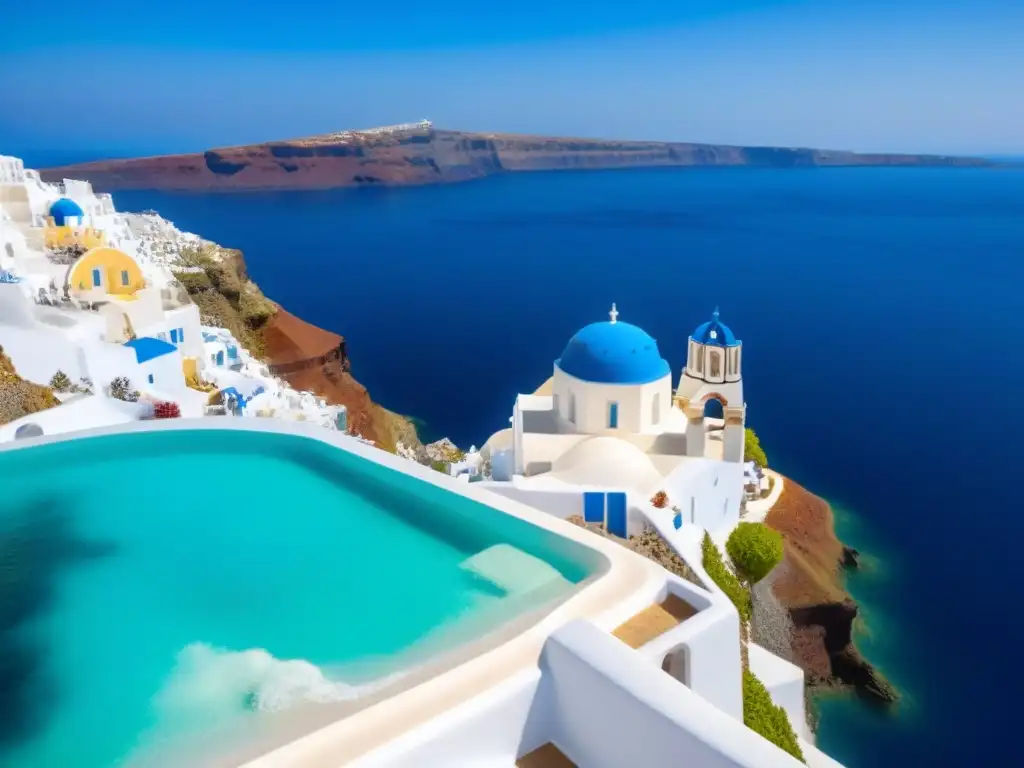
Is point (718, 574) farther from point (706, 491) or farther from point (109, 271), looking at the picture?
point (109, 271)

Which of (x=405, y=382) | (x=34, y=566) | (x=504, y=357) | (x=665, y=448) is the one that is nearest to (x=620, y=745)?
(x=34, y=566)

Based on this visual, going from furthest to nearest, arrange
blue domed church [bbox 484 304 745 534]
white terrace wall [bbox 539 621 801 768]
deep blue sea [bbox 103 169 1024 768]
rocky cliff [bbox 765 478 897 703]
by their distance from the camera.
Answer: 1. deep blue sea [bbox 103 169 1024 768]
2. rocky cliff [bbox 765 478 897 703]
3. blue domed church [bbox 484 304 745 534]
4. white terrace wall [bbox 539 621 801 768]

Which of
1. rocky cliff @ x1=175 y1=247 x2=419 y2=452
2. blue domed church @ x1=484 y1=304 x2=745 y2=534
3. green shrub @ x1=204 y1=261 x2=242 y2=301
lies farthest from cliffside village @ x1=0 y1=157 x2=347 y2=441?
blue domed church @ x1=484 y1=304 x2=745 y2=534

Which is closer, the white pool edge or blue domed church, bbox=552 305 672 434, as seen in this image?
the white pool edge

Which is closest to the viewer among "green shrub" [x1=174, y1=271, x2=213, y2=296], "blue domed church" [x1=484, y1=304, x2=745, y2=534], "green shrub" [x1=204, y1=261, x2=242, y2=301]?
"blue domed church" [x1=484, y1=304, x2=745, y2=534]

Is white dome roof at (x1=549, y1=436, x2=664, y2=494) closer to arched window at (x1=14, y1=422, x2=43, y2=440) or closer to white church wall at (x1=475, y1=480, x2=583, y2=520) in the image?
white church wall at (x1=475, y1=480, x2=583, y2=520)

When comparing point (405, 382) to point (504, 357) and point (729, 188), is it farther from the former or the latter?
point (729, 188)

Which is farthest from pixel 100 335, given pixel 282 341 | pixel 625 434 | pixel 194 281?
pixel 282 341

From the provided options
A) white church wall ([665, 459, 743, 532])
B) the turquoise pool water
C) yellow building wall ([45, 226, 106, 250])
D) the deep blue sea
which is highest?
yellow building wall ([45, 226, 106, 250])
